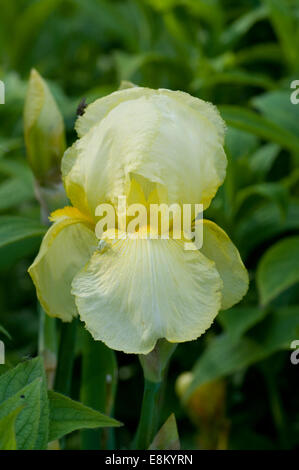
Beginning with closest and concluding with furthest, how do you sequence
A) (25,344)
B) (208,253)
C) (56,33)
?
(208,253), (25,344), (56,33)

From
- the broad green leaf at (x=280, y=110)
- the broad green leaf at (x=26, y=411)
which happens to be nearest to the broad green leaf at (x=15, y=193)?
the broad green leaf at (x=280, y=110)

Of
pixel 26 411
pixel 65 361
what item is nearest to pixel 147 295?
pixel 26 411

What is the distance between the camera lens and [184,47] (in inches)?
72.2

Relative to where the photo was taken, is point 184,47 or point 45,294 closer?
point 45,294

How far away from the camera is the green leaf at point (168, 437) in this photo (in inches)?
Result: 32.2

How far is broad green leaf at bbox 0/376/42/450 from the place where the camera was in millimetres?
678

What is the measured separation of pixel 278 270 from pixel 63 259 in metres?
0.55

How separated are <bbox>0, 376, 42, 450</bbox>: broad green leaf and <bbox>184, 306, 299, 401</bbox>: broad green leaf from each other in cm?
64

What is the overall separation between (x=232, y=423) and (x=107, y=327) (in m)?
0.88

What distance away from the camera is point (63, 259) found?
0.84 meters

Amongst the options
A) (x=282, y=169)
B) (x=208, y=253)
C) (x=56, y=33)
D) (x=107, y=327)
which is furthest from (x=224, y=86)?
(x=107, y=327)

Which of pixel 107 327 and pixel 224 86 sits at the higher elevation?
pixel 107 327

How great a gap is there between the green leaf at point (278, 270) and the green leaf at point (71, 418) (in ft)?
1.66

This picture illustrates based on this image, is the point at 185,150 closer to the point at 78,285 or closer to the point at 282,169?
the point at 78,285
